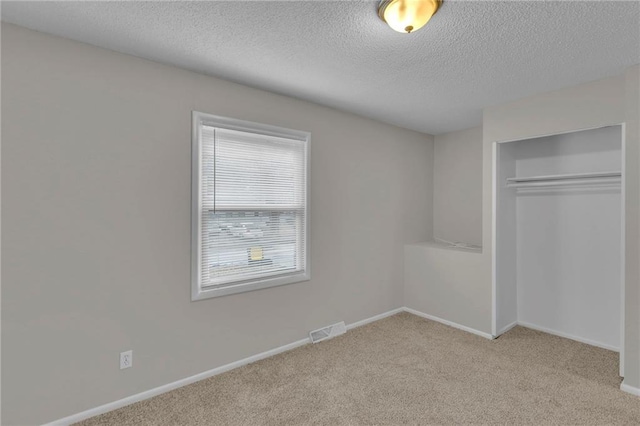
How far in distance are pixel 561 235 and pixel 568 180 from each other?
59 centimetres

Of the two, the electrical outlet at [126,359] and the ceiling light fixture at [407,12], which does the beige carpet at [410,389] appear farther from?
the ceiling light fixture at [407,12]

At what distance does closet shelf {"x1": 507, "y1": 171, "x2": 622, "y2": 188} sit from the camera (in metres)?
2.95

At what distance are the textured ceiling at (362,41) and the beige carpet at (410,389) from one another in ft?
7.95

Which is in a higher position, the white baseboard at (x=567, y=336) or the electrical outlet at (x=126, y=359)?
the electrical outlet at (x=126, y=359)

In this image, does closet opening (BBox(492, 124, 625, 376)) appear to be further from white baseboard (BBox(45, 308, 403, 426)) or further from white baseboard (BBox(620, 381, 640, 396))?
white baseboard (BBox(45, 308, 403, 426))

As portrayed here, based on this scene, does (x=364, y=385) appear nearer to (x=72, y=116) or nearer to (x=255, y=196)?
(x=255, y=196)

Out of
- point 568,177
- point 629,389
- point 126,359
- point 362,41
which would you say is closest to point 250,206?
point 126,359

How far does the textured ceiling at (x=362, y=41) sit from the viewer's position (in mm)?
→ 1748

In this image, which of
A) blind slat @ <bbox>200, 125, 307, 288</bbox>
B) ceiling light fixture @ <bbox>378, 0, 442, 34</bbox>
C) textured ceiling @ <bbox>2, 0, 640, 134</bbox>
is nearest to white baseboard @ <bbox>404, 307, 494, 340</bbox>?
blind slat @ <bbox>200, 125, 307, 288</bbox>

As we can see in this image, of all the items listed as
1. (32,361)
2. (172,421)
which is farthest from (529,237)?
(32,361)

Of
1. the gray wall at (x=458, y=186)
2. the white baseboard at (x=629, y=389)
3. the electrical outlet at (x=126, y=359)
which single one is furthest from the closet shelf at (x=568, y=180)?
the electrical outlet at (x=126, y=359)

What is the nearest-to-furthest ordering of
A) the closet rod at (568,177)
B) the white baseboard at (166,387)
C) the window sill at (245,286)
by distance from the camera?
the white baseboard at (166,387) < the window sill at (245,286) < the closet rod at (568,177)

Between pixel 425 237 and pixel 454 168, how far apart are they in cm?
103

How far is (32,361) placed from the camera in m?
1.95
